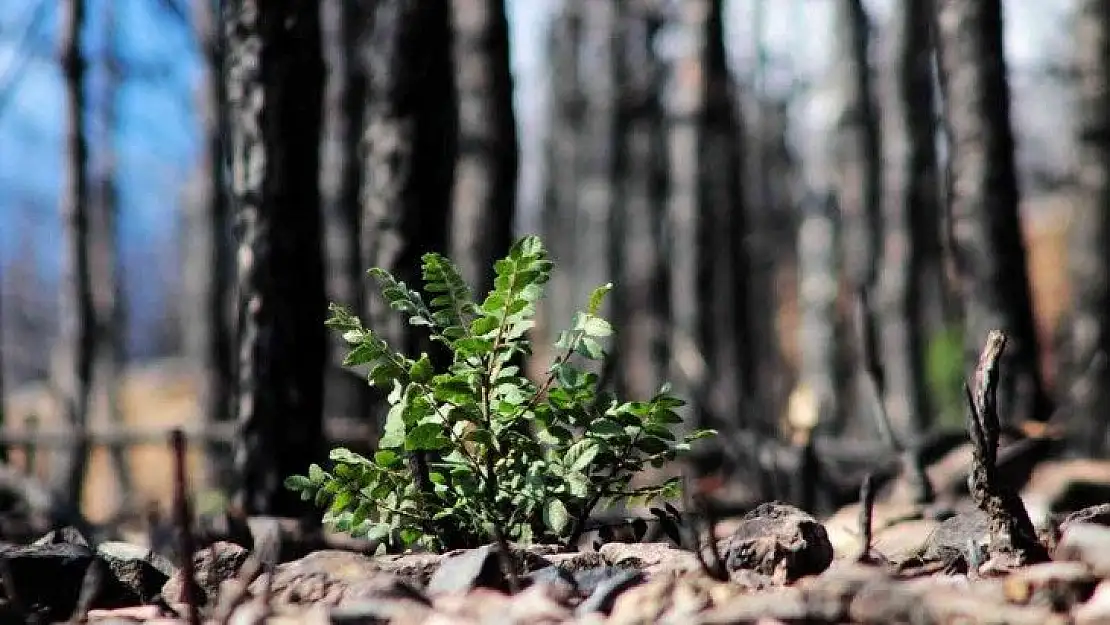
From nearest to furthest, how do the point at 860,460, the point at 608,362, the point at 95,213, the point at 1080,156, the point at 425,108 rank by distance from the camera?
the point at 608,362, the point at 425,108, the point at 860,460, the point at 1080,156, the point at 95,213

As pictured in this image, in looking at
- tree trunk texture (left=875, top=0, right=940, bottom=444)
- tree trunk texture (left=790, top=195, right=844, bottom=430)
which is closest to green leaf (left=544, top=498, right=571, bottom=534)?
tree trunk texture (left=875, top=0, right=940, bottom=444)

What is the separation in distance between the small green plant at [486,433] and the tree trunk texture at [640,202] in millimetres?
12169

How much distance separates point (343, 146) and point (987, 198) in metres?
8.35

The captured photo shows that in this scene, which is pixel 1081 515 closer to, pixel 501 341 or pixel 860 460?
pixel 501 341

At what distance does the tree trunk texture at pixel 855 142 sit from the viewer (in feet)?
46.7

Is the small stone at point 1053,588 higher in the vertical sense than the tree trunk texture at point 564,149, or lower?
lower

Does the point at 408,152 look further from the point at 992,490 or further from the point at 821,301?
the point at 821,301

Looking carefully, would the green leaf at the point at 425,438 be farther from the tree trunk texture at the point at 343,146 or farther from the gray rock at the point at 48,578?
the tree trunk texture at the point at 343,146

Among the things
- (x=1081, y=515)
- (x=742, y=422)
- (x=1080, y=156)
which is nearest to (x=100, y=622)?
(x=1081, y=515)

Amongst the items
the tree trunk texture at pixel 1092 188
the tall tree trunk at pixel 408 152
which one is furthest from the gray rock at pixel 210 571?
the tree trunk texture at pixel 1092 188

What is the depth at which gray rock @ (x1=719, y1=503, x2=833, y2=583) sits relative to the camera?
8.23ft

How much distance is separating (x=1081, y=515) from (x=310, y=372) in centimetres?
269

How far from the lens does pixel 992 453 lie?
8.46 feet

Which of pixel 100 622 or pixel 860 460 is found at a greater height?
pixel 100 622
